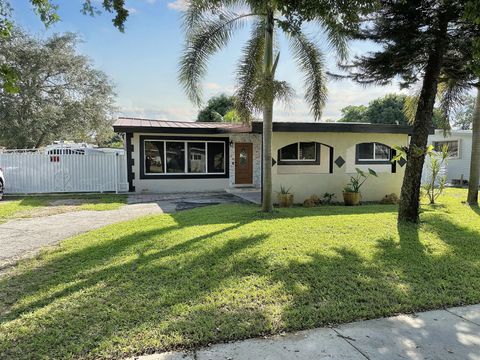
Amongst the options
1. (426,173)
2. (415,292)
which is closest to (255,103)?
(415,292)

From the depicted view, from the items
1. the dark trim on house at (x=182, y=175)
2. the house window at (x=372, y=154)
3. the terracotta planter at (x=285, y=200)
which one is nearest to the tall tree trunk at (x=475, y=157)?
the house window at (x=372, y=154)

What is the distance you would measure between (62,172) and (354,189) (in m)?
11.4

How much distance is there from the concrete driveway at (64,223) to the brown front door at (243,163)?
135 inches

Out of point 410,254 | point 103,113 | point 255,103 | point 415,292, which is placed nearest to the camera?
point 415,292

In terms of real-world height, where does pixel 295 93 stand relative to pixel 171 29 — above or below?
below

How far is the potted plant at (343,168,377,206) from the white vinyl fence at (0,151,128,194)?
8877mm

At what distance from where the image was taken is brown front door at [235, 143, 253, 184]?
1605 centimetres

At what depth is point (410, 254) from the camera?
5.66m

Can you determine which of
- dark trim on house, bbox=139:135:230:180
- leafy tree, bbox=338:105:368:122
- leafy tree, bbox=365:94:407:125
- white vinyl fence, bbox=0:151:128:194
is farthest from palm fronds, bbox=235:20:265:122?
leafy tree, bbox=338:105:368:122

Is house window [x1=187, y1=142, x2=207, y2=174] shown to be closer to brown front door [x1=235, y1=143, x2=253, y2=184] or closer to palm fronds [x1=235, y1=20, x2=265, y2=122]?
brown front door [x1=235, y1=143, x2=253, y2=184]

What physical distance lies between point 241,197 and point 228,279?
8810 mm

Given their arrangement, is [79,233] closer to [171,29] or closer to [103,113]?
[171,29]

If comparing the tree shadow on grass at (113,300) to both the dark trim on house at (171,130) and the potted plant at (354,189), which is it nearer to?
the potted plant at (354,189)

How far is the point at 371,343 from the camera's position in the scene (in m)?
3.20
